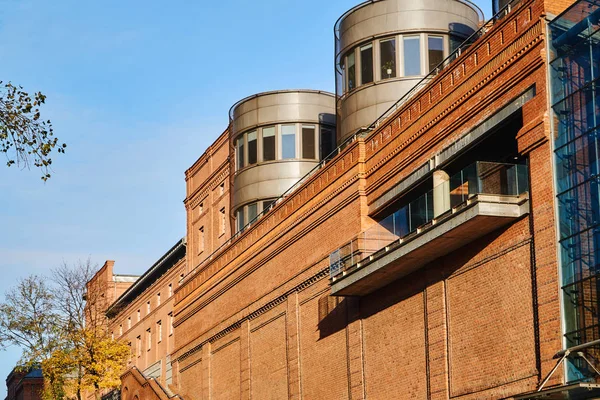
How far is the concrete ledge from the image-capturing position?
27969 millimetres

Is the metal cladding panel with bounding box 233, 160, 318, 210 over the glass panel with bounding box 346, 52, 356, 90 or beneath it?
beneath

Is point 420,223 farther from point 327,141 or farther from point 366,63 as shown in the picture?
point 327,141

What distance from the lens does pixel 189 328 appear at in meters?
57.5

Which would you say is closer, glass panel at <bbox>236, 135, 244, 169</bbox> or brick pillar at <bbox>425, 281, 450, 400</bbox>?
brick pillar at <bbox>425, 281, 450, 400</bbox>

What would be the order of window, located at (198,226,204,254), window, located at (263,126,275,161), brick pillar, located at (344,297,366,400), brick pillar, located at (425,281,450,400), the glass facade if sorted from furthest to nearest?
window, located at (198,226,204,254) < window, located at (263,126,275,161) < brick pillar, located at (344,297,366,400) < brick pillar, located at (425,281,450,400) < the glass facade

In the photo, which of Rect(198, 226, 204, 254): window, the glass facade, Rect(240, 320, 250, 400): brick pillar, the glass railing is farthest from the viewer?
Rect(198, 226, 204, 254): window

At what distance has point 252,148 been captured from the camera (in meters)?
51.6

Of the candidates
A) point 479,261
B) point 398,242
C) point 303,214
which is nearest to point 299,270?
point 303,214

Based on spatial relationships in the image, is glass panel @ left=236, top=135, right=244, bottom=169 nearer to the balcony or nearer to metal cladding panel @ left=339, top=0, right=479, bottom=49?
metal cladding panel @ left=339, top=0, right=479, bottom=49

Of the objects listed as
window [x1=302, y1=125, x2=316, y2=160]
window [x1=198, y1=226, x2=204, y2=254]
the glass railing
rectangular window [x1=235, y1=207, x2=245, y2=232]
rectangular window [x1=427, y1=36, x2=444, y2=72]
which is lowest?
the glass railing

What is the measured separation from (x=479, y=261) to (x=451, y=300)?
190cm

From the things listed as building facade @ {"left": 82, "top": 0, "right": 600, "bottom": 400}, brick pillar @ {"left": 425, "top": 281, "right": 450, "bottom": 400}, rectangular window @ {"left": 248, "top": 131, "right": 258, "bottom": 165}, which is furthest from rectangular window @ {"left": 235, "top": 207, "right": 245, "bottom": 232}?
brick pillar @ {"left": 425, "top": 281, "right": 450, "bottom": 400}

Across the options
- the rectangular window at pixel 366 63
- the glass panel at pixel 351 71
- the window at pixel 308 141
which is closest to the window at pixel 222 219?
the window at pixel 308 141

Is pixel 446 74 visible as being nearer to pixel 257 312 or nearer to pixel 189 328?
pixel 257 312
